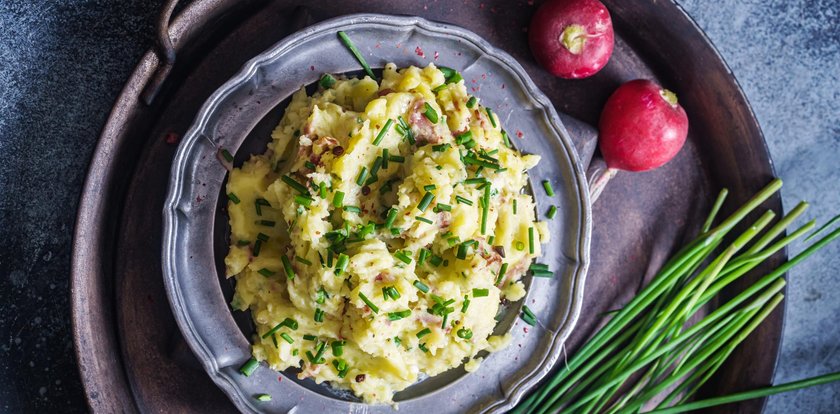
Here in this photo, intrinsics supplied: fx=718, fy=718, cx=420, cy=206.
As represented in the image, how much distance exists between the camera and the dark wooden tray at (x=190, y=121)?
2428 mm

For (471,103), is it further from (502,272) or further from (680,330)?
(680,330)

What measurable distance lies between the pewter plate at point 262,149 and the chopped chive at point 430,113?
0.33 m

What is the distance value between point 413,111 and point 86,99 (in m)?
1.32

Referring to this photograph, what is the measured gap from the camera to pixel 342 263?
2.00 metres

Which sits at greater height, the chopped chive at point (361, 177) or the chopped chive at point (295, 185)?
the chopped chive at point (295, 185)

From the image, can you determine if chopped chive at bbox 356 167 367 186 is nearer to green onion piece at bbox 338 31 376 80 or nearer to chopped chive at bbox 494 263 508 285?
green onion piece at bbox 338 31 376 80

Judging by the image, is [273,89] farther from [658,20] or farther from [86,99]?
[658,20]

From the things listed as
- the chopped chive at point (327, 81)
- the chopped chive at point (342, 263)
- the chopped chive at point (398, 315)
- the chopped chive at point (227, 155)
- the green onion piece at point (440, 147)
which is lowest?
the chopped chive at point (398, 315)

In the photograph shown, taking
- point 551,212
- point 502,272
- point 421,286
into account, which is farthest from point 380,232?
point 551,212

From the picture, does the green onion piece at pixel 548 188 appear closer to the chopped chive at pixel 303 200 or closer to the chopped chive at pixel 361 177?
the chopped chive at pixel 361 177

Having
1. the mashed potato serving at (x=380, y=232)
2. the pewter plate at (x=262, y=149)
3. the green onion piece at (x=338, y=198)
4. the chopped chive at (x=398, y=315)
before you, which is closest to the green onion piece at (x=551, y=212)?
the pewter plate at (x=262, y=149)

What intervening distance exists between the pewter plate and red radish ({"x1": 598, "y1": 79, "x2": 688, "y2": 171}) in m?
0.29

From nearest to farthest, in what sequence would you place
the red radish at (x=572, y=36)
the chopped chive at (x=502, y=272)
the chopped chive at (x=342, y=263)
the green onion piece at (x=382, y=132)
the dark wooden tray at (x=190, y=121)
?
1. the chopped chive at (x=342, y=263)
2. the green onion piece at (x=382, y=132)
3. the chopped chive at (x=502, y=272)
4. the dark wooden tray at (x=190, y=121)
5. the red radish at (x=572, y=36)

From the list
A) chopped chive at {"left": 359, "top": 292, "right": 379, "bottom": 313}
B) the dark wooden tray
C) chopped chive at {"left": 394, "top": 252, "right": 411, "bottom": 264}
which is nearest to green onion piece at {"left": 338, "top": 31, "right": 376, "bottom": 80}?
the dark wooden tray
